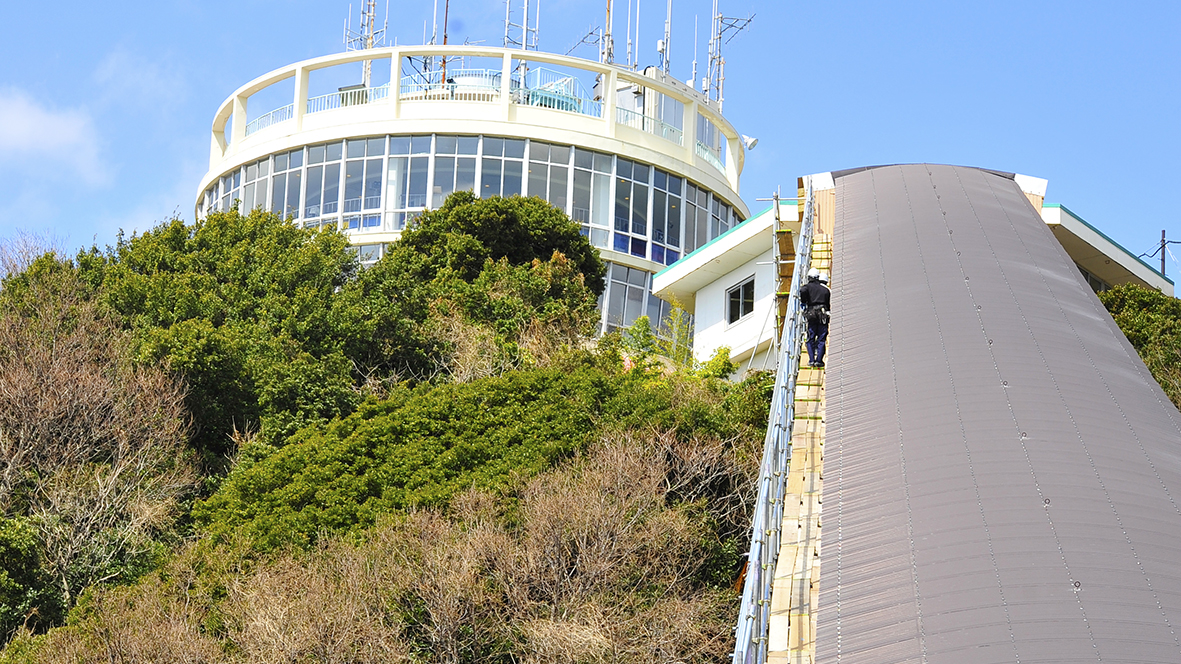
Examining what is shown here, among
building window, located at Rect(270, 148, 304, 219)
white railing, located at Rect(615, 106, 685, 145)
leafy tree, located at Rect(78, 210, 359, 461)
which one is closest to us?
leafy tree, located at Rect(78, 210, 359, 461)

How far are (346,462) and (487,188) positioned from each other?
15.7m

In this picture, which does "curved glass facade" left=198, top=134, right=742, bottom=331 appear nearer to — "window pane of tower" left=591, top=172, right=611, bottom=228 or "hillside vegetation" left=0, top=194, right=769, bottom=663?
"window pane of tower" left=591, top=172, right=611, bottom=228

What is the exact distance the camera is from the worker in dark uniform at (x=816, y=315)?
1709cm

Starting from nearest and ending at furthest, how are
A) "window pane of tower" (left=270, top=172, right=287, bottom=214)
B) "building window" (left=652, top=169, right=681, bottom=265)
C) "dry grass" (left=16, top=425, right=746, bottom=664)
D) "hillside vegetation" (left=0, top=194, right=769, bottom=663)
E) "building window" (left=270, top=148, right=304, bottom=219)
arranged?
"dry grass" (left=16, top=425, right=746, bottom=664)
"hillside vegetation" (left=0, top=194, right=769, bottom=663)
"building window" (left=652, top=169, right=681, bottom=265)
"building window" (left=270, top=148, right=304, bottom=219)
"window pane of tower" (left=270, top=172, right=287, bottom=214)

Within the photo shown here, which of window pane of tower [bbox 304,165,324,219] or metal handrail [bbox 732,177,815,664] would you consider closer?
metal handrail [bbox 732,177,815,664]

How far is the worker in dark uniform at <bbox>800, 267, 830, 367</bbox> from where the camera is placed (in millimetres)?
17094

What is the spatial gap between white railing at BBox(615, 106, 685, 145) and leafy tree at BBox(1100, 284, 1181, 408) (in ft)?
49.4

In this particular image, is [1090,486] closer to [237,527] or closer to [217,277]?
[237,527]

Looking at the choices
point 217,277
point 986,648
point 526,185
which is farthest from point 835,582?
point 526,185

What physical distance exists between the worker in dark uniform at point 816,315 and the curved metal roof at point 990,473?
28cm

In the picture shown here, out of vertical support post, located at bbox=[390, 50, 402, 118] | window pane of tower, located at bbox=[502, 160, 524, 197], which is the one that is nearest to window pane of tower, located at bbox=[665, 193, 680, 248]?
window pane of tower, located at bbox=[502, 160, 524, 197]

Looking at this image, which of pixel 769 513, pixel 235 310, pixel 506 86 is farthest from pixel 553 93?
pixel 769 513

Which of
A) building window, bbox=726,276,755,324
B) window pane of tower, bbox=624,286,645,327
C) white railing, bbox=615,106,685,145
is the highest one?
white railing, bbox=615,106,685,145

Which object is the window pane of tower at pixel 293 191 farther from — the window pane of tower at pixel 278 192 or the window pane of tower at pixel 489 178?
the window pane of tower at pixel 489 178
